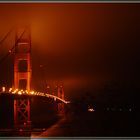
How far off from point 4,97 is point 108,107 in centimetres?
1562

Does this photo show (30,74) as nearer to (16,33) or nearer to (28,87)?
(28,87)

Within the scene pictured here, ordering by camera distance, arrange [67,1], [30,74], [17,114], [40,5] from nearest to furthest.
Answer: [67,1] → [40,5] → [17,114] → [30,74]

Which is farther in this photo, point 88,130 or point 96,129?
point 88,130

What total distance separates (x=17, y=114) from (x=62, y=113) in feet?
51.2

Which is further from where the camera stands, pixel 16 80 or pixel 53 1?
pixel 16 80

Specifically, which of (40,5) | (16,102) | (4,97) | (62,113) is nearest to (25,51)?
(16,102)

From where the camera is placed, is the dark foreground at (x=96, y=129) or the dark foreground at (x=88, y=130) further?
the dark foreground at (x=96, y=129)

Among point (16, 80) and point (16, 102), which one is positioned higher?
point (16, 80)

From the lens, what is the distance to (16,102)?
457 inches

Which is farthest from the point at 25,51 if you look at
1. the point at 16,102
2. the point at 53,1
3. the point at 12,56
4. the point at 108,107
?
the point at 108,107

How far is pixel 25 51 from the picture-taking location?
12312 millimetres

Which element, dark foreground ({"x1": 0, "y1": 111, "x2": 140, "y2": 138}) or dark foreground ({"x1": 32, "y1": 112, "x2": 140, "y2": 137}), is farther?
dark foreground ({"x1": 32, "y1": 112, "x2": 140, "y2": 137})

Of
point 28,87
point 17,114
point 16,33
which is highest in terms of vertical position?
point 16,33

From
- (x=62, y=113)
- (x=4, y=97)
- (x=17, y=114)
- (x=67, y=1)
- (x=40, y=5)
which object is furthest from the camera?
(x=62, y=113)
